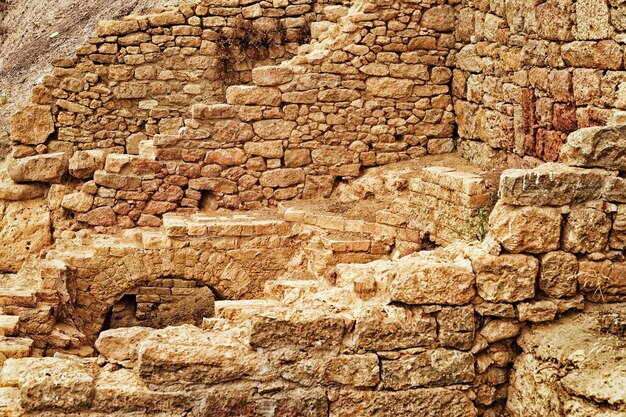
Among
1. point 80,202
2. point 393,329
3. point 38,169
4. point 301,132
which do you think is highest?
point 393,329

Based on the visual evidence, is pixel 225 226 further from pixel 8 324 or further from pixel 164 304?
pixel 8 324

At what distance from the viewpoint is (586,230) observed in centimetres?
586

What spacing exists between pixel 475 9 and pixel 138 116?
492 cm

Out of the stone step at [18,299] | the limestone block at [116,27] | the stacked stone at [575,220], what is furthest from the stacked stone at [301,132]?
the stacked stone at [575,220]

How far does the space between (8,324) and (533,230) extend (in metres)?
5.20

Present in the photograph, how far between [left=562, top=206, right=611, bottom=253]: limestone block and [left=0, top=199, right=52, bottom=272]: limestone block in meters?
7.35

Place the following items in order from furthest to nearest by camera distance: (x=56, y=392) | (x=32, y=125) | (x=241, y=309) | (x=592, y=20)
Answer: (x=32, y=125) → (x=592, y=20) → (x=241, y=309) → (x=56, y=392)

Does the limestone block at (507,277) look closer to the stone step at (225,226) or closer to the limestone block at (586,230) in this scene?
the limestone block at (586,230)

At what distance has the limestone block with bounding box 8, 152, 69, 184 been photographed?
38.7ft

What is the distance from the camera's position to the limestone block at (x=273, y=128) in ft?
38.4

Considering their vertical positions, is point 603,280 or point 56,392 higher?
point 603,280

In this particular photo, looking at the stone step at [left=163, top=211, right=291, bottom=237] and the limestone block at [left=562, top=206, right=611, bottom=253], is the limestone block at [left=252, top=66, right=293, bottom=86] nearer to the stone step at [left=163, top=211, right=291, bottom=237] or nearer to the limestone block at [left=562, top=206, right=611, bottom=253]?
the stone step at [left=163, top=211, right=291, bottom=237]

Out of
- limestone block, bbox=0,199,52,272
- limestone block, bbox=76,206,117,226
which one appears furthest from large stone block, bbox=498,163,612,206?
limestone block, bbox=0,199,52,272

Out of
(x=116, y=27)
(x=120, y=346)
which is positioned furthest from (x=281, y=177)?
(x=120, y=346)
